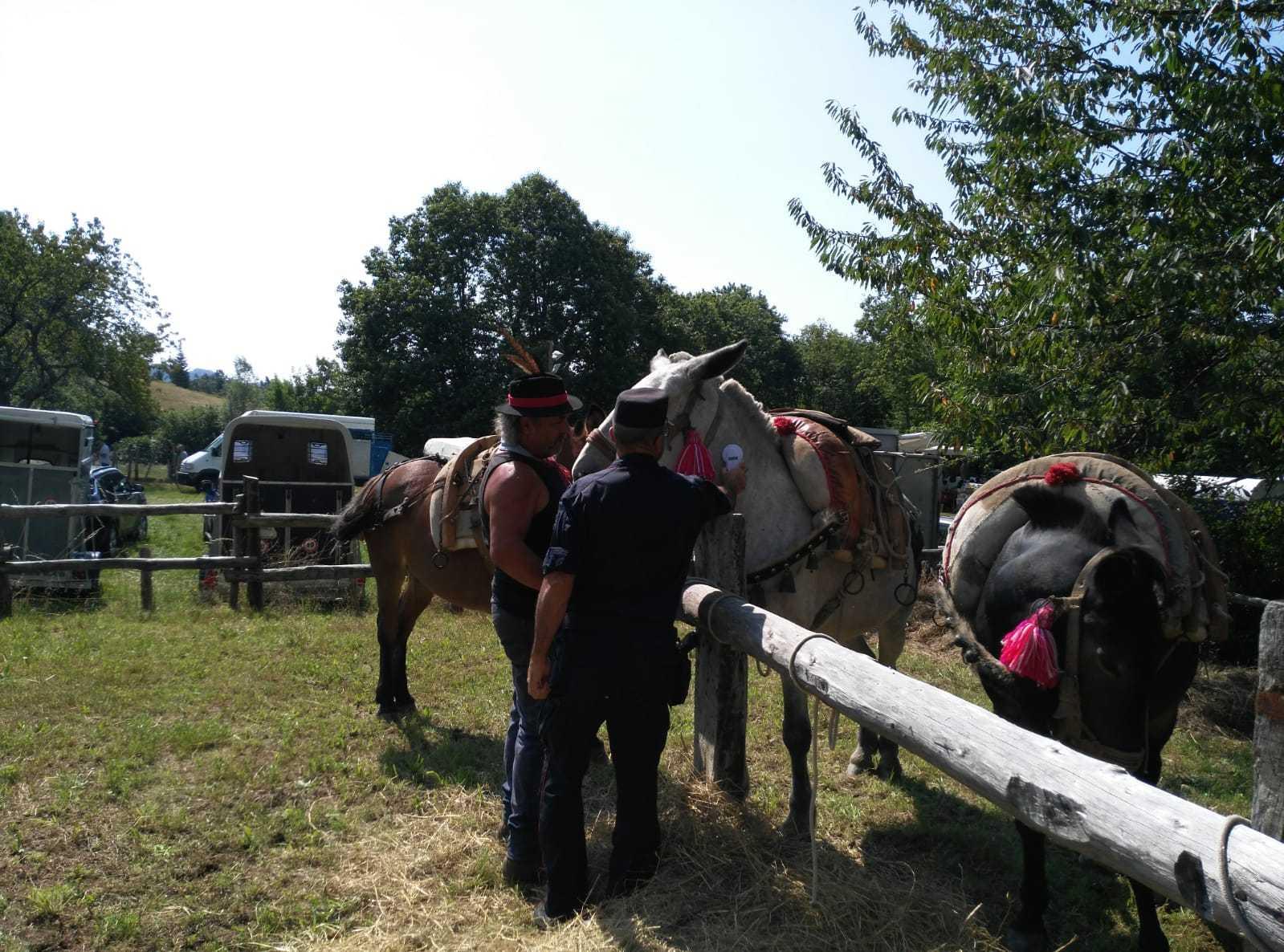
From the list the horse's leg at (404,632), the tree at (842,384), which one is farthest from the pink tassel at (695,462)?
the tree at (842,384)

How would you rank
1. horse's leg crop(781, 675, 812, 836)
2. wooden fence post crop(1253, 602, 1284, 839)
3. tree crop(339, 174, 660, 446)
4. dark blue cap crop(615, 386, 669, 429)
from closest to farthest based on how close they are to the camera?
wooden fence post crop(1253, 602, 1284, 839) → dark blue cap crop(615, 386, 669, 429) → horse's leg crop(781, 675, 812, 836) → tree crop(339, 174, 660, 446)

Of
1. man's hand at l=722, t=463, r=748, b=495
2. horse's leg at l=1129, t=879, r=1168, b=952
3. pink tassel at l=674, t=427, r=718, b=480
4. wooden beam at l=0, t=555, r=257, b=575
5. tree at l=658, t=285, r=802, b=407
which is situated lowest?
horse's leg at l=1129, t=879, r=1168, b=952

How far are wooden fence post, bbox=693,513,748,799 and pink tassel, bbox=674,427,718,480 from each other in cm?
22

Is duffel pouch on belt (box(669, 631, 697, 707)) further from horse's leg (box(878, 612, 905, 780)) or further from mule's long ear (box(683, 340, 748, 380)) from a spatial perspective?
horse's leg (box(878, 612, 905, 780))

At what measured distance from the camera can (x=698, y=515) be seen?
3.04m

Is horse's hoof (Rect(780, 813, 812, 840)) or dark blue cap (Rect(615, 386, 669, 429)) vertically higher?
dark blue cap (Rect(615, 386, 669, 429))

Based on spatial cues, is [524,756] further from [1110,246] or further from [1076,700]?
[1110,246]

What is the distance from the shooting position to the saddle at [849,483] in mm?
4133

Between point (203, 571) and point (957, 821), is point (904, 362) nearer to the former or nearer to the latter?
point (203, 571)

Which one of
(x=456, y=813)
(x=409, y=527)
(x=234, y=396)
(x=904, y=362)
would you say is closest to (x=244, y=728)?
(x=409, y=527)

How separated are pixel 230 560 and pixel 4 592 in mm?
2030

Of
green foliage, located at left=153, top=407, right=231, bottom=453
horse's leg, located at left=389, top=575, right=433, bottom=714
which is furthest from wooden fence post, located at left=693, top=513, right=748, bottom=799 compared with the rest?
green foliage, located at left=153, top=407, right=231, bottom=453

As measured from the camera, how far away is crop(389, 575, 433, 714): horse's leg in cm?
592

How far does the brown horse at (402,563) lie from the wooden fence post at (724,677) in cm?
185
